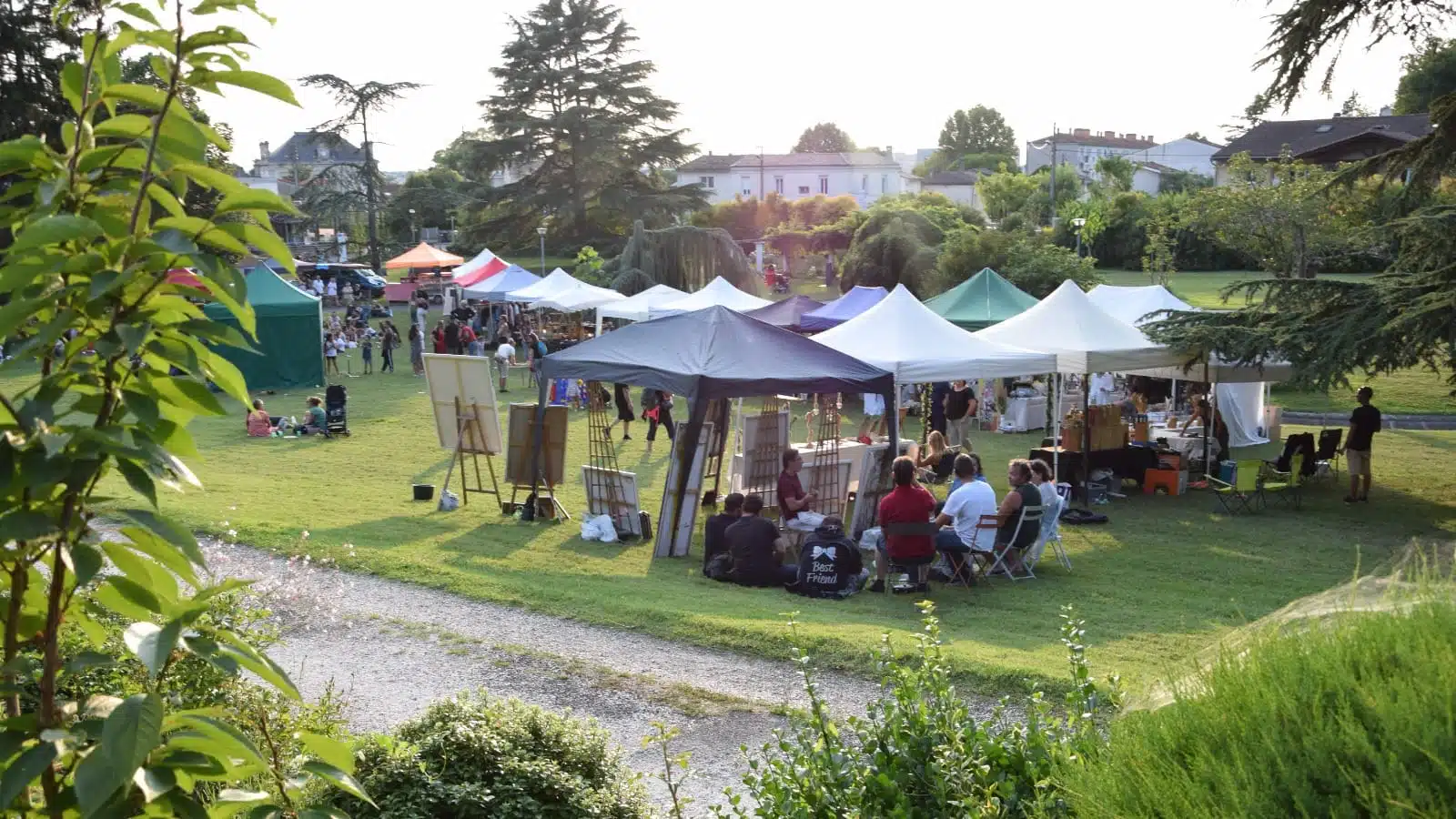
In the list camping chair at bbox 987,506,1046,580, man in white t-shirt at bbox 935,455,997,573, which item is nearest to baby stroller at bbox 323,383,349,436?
man in white t-shirt at bbox 935,455,997,573

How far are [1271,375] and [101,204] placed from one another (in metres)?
19.1

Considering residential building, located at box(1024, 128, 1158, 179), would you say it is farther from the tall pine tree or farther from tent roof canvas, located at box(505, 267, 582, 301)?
tent roof canvas, located at box(505, 267, 582, 301)

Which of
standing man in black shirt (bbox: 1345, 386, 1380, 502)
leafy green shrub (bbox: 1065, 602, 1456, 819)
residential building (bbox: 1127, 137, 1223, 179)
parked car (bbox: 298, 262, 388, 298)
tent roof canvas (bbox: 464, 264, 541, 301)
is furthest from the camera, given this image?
residential building (bbox: 1127, 137, 1223, 179)

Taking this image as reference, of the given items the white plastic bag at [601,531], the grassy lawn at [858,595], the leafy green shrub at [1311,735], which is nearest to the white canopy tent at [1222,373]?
the grassy lawn at [858,595]

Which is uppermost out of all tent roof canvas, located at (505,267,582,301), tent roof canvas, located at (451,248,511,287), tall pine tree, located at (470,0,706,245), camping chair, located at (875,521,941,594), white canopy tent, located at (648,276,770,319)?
tall pine tree, located at (470,0,706,245)

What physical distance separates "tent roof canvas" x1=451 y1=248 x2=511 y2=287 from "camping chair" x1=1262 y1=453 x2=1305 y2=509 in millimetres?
27996

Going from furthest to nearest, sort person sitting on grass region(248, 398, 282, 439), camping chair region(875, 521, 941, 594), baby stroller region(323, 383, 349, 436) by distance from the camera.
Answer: baby stroller region(323, 383, 349, 436) < person sitting on grass region(248, 398, 282, 439) < camping chair region(875, 521, 941, 594)

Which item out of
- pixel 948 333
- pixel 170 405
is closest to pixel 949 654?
pixel 170 405

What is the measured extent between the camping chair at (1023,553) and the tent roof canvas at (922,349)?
138 inches

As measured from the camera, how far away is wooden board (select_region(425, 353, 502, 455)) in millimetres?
15469

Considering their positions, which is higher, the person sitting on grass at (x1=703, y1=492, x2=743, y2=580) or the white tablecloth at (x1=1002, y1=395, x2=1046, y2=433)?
the white tablecloth at (x1=1002, y1=395, x2=1046, y2=433)

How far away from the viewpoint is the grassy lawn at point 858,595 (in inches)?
373

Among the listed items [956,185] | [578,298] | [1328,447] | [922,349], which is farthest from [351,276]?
[956,185]

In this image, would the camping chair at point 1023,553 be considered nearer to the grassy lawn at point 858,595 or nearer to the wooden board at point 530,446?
the grassy lawn at point 858,595
